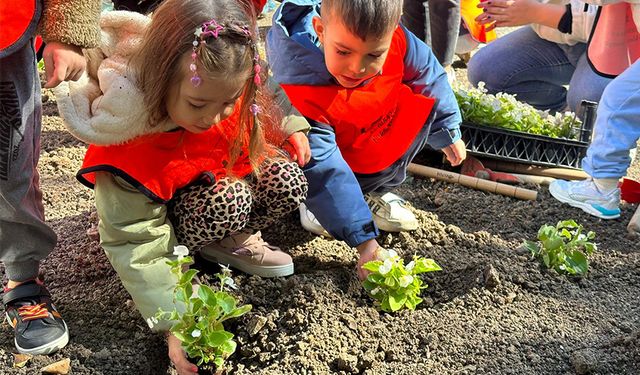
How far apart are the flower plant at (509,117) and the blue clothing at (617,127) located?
309 mm

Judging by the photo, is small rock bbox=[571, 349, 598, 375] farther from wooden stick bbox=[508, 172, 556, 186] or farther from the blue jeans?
the blue jeans

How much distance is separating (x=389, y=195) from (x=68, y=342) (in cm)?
127

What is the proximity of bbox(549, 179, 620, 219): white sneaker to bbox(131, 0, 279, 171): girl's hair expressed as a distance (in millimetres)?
1656

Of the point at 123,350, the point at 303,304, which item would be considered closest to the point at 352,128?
the point at 303,304

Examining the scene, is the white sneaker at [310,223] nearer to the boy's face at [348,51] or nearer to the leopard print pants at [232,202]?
the leopard print pants at [232,202]

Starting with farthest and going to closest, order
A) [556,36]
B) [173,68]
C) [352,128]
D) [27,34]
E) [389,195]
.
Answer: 1. [556,36]
2. [389,195]
3. [352,128]
4. [173,68]
5. [27,34]

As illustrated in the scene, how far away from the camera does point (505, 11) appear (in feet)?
11.6

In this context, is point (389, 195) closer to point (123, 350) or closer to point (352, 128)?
point (352, 128)

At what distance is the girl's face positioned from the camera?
6.10 ft

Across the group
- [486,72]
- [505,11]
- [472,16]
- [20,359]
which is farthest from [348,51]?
[472,16]

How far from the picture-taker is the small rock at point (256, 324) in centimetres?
209

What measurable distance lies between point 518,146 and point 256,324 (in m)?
1.67

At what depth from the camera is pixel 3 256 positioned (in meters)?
2.06

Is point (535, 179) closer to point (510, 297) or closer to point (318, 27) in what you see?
point (510, 297)
